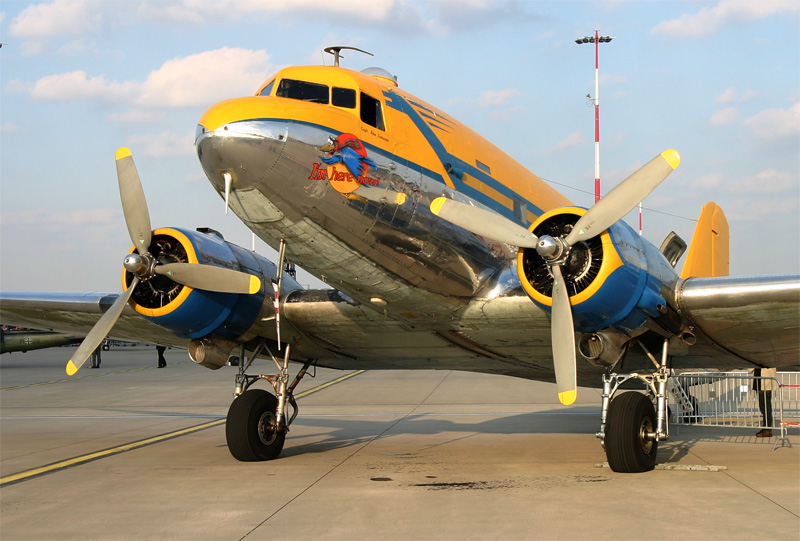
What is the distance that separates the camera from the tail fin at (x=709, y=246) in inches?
464

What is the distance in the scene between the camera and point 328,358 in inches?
476

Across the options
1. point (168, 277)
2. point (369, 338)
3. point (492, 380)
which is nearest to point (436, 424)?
point (369, 338)

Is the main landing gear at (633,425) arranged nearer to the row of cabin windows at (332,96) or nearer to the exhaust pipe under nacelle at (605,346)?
the exhaust pipe under nacelle at (605,346)

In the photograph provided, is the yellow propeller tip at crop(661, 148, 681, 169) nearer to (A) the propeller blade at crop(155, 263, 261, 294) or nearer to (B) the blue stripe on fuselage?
(B) the blue stripe on fuselage

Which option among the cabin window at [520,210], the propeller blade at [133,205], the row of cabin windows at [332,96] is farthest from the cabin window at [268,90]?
the cabin window at [520,210]

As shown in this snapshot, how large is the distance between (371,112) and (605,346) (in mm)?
3716

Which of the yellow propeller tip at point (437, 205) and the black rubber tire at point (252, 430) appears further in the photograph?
the black rubber tire at point (252, 430)

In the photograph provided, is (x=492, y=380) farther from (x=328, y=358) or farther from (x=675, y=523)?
(x=675, y=523)

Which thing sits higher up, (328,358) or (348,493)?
(328,358)

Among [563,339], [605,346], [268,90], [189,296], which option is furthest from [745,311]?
[189,296]

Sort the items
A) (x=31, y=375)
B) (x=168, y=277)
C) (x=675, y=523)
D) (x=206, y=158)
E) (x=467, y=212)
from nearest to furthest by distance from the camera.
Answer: (x=675, y=523)
(x=206, y=158)
(x=467, y=212)
(x=168, y=277)
(x=31, y=375)

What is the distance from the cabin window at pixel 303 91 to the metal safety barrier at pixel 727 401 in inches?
296

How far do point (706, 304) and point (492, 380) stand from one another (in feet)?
64.2

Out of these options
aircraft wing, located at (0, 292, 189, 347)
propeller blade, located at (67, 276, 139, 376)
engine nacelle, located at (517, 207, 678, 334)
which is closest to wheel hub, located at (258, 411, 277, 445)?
aircraft wing, located at (0, 292, 189, 347)
